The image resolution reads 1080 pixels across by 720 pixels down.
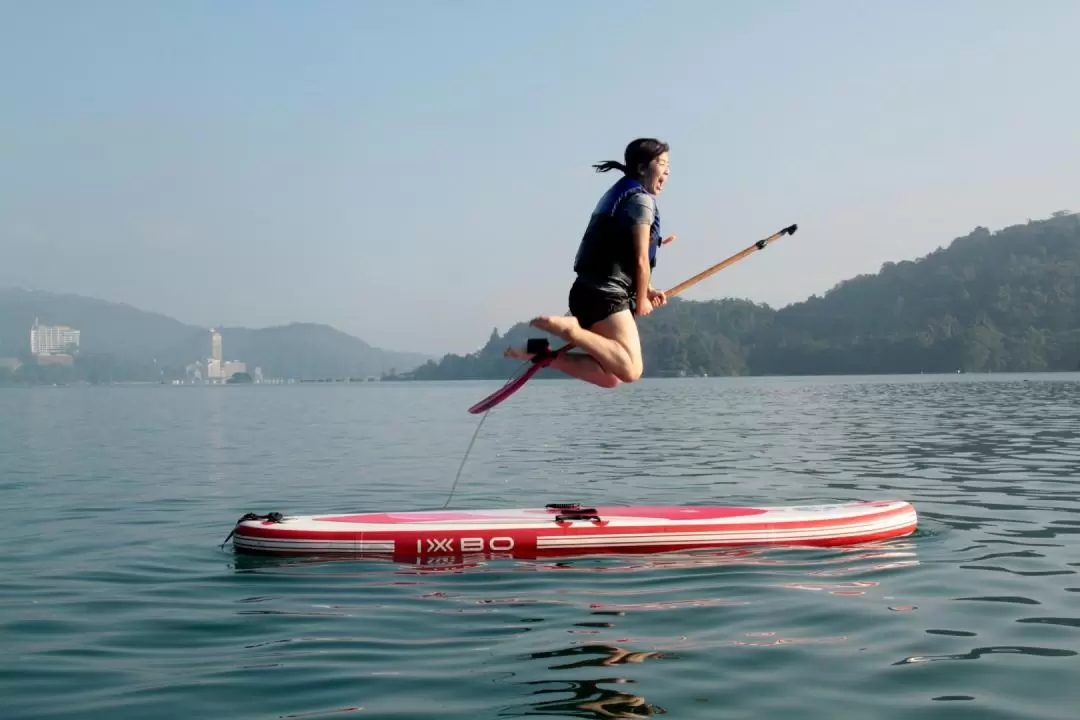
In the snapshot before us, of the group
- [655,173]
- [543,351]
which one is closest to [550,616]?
[543,351]

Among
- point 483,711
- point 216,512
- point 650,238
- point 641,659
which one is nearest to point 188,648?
point 483,711

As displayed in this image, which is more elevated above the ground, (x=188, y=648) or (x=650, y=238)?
(x=650, y=238)

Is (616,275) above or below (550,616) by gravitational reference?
above

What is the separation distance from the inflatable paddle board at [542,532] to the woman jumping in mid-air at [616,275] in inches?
124

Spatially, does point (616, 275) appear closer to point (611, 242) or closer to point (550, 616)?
point (611, 242)

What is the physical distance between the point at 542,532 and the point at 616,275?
3.93 metres

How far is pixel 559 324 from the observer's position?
362 inches

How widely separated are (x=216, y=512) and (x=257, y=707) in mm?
11028

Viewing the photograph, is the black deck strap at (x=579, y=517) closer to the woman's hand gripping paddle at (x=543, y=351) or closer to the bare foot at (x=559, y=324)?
the woman's hand gripping paddle at (x=543, y=351)

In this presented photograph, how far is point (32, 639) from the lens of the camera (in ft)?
28.4

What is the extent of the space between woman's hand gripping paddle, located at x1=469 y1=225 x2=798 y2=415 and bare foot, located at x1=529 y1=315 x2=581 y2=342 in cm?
13

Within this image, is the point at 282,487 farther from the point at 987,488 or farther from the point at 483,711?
the point at 483,711

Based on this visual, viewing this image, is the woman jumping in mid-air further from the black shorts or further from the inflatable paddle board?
the inflatable paddle board

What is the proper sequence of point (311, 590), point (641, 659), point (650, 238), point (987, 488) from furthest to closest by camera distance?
point (987, 488) < point (311, 590) < point (650, 238) < point (641, 659)
